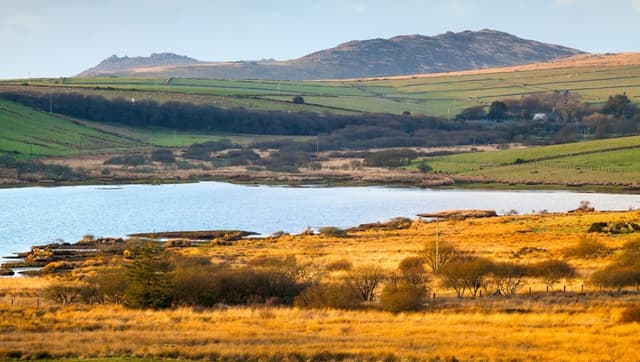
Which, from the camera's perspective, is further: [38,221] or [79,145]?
[79,145]

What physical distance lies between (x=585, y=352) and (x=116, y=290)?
2328cm

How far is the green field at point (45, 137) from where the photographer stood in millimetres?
160375

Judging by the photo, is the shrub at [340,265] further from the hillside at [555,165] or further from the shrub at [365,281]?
the hillside at [555,165]

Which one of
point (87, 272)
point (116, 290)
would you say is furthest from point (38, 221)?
point (116, 290)

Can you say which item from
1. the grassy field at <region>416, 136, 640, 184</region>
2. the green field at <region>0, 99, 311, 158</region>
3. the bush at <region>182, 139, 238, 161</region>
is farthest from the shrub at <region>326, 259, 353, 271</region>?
the bush at <region>182, 139, 238, 161</region>

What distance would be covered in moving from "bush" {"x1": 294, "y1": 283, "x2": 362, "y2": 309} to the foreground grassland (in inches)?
42.7

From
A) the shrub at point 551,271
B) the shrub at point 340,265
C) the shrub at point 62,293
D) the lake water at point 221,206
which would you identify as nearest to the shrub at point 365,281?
the shrub at point 340,265

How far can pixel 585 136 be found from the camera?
18650 centimetres

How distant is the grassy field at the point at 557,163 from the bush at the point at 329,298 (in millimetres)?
88846

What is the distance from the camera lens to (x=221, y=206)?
366 feet

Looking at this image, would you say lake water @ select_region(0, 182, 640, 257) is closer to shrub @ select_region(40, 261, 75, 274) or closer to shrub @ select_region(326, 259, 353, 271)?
shrub @ select_region(40, 261, 75, 274)

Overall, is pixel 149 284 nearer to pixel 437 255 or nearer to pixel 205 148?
pixel 437 255

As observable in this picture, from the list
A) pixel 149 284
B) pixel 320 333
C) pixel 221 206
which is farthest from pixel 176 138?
pixel 320 333

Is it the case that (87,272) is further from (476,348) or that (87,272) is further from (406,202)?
(406,202)
